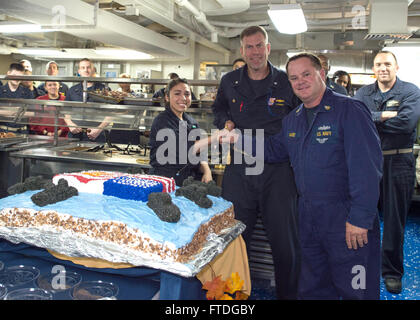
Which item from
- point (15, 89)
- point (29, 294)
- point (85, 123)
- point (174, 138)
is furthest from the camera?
point (15, 89)

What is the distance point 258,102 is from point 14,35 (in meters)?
7.80

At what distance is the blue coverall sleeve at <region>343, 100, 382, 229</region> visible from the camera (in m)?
1.80

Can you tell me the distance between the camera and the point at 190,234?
4.84 ft

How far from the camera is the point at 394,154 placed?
9.96 feet

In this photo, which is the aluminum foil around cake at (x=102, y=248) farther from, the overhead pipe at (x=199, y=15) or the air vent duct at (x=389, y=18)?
the air vent duct at (x=389, y=18)

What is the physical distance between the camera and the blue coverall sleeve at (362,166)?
5.92ft

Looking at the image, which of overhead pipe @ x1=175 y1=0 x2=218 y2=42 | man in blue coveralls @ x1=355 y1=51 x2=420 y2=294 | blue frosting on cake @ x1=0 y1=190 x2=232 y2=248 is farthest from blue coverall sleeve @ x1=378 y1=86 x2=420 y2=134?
overhead pipe @ x1=175 y1=0 x2=218 y2=42

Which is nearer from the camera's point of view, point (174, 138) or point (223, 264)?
point (223, 264)

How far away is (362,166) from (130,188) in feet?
3.50

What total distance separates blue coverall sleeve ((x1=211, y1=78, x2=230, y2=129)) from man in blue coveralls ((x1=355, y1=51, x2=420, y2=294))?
3.98 ft

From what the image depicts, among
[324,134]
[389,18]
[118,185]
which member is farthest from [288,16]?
[118,185]

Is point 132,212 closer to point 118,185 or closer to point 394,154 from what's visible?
point 118,185

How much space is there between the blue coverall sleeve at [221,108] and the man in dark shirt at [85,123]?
59.7 inches

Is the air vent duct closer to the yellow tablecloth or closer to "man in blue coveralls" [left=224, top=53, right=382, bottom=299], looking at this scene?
"man in blue coveralls" [left=224, top=53, right=382, bottom=299]
